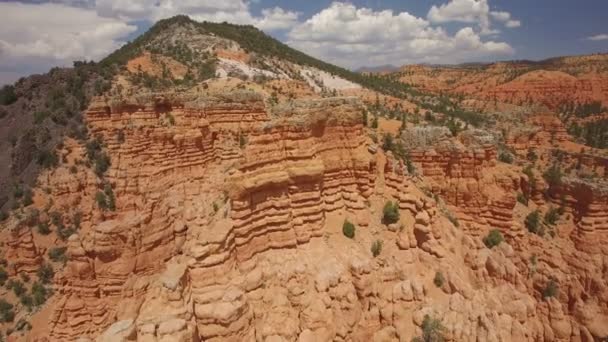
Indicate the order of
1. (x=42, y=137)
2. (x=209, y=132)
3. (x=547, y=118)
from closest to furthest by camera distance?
(x=209, y=132)
(x=42, y=137)
(x=547, y=118)

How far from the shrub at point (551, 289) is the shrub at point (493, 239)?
125 inches

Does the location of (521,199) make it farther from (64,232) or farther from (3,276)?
(3,276)

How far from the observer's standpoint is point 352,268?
1795 centimetres

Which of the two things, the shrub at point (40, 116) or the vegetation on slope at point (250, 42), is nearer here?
the shrub at point (40, 116)

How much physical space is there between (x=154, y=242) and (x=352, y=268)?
1005cm

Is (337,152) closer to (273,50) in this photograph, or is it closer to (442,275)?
(442,275)

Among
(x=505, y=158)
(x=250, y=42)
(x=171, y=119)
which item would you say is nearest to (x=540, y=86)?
(x=250, y=42)

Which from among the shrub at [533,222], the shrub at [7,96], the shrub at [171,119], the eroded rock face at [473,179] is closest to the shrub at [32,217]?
the shrub at [171,119]

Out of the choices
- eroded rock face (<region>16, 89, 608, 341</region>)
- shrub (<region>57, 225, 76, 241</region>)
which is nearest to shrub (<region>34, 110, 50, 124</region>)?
shrub (<region>57, 225, 76, 241</region>)

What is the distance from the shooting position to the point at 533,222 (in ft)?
77.6

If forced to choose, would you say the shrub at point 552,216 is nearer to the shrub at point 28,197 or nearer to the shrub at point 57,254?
the shrub at point 57,254

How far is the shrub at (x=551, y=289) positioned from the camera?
1983cm

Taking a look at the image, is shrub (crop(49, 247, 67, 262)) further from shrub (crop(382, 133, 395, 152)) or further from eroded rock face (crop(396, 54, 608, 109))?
eroded rock face (crop(396, 54, 608, 109))

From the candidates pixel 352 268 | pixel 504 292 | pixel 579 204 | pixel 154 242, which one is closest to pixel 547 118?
pixel 579 204
